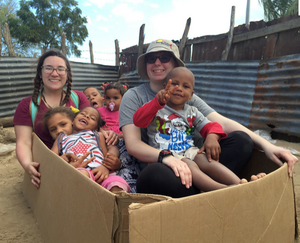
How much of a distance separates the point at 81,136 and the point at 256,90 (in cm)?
387

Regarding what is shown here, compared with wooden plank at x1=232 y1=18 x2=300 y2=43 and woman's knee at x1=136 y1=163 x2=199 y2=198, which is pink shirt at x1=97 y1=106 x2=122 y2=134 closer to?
woman's knee at x1=136 y1=163 x2=199 y2=198

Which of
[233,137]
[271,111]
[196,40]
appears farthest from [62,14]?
[233,137]

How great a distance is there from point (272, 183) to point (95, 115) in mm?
1580

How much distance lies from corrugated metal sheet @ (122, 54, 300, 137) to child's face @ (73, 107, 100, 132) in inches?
137

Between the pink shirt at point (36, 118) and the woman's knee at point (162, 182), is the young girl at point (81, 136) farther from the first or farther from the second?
the woman's knee at point (162, 182)

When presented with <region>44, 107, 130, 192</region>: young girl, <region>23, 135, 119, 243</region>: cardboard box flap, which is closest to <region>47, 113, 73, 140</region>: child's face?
<region>44, 107, 130, 192</region>: young girl

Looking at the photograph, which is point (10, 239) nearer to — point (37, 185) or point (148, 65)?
point (37, 185)

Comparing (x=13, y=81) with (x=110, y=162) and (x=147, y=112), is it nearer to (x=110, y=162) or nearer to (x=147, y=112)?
(x=110, y=162)

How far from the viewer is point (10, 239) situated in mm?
1603

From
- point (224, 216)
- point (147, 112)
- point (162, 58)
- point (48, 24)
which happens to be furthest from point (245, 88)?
point (48, 24)

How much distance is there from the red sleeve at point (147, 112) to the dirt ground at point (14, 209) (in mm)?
1111

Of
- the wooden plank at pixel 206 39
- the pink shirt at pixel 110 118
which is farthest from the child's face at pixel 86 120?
the wooden plank at pixel 206 39

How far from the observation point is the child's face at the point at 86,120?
6.74ft

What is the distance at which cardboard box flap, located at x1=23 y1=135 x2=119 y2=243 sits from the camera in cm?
88
